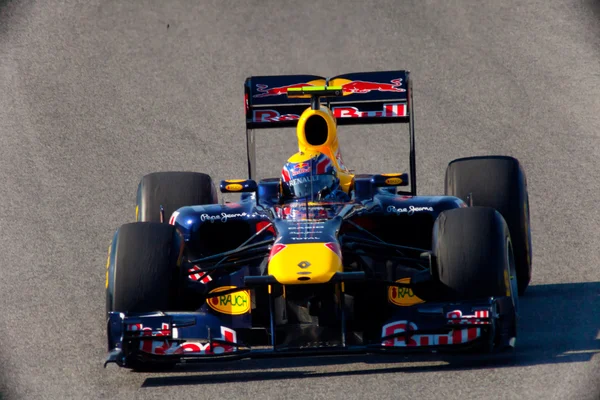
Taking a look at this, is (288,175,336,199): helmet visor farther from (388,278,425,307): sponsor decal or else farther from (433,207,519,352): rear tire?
(433,207,519,352): rear tire

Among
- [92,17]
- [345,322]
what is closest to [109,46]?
[92,17]

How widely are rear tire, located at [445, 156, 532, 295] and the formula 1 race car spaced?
0.01 m

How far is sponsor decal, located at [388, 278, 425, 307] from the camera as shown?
Answer: 1091 cm

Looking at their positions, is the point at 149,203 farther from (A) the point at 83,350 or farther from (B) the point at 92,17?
(B) the point at 92,17

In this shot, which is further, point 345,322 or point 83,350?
point 83,350

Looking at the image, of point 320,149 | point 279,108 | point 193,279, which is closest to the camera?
point 193,279

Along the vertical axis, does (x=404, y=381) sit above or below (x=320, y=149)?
below

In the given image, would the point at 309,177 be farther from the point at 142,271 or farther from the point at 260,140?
the point at 260,140

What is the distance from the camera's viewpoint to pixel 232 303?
10930 millimetres

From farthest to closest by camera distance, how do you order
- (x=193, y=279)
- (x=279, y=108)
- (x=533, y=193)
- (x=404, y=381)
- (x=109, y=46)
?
(x=109, y=46), (x=533, y=193), (x=279, y=108), (x=193, y=279), (x=404, y=381)

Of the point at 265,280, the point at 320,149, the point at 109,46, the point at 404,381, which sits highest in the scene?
the point at 109,46

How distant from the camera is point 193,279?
38.1 feet

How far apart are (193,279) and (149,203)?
172 cm

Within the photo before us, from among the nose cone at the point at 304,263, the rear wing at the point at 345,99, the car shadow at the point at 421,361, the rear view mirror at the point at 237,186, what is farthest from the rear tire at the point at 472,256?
the rear wing at the point at 345,99
